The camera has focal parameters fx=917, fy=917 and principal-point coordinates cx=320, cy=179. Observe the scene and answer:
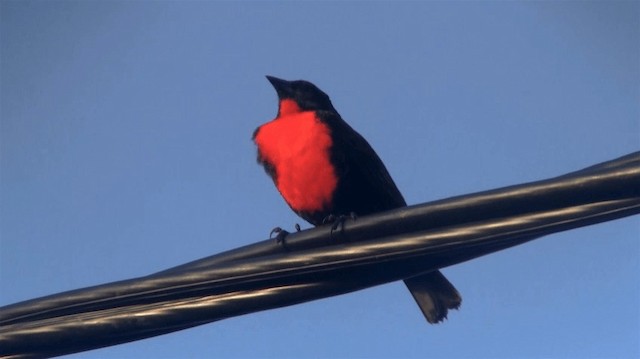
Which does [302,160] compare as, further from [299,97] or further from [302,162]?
[299,97]

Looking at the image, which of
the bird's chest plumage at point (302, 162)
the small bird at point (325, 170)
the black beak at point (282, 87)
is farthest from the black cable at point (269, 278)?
the black beak at point (282, 87)

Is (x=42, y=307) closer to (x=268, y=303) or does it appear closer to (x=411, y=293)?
(x=268, y=303)

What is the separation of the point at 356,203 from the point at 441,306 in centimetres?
89

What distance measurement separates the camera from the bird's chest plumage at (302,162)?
480cm

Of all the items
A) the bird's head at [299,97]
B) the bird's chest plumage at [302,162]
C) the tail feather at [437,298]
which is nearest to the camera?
the tail feather at [437,298]

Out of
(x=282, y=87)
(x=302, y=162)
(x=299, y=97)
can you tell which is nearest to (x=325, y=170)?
(x=302, y=162)

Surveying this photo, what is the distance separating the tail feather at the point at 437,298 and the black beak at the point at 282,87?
2.09 metres

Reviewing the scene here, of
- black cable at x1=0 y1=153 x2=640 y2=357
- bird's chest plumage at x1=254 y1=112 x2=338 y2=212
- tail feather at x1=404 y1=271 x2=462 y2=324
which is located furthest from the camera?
bird's chest plumage at x1=254 y1=112 x2=338 y2=212

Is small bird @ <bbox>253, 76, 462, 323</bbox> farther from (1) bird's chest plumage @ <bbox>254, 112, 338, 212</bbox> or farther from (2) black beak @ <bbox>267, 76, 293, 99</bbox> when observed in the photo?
(2) black beak @ <bbox>267, 76, 293, 99</bbox>

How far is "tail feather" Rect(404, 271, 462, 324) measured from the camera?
4160 mm

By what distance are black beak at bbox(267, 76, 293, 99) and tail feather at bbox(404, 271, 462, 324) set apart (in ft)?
6.86

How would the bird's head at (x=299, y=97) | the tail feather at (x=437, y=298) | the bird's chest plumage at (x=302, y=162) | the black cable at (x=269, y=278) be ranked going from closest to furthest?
1. the black cable at (x=269, y=278)
2. the tail feather at (x=437, y=298)
3. the bird's chest plumage at (x=302, y=162)
4. the bird's head at (x=299, y=97)

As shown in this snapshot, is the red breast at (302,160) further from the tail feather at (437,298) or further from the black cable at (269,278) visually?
the black cable at (269,278)

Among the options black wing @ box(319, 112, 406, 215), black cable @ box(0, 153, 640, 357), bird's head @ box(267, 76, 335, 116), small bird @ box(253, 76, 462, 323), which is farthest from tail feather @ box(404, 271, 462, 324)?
bird's head @ box(267, 76, 335, 116)
